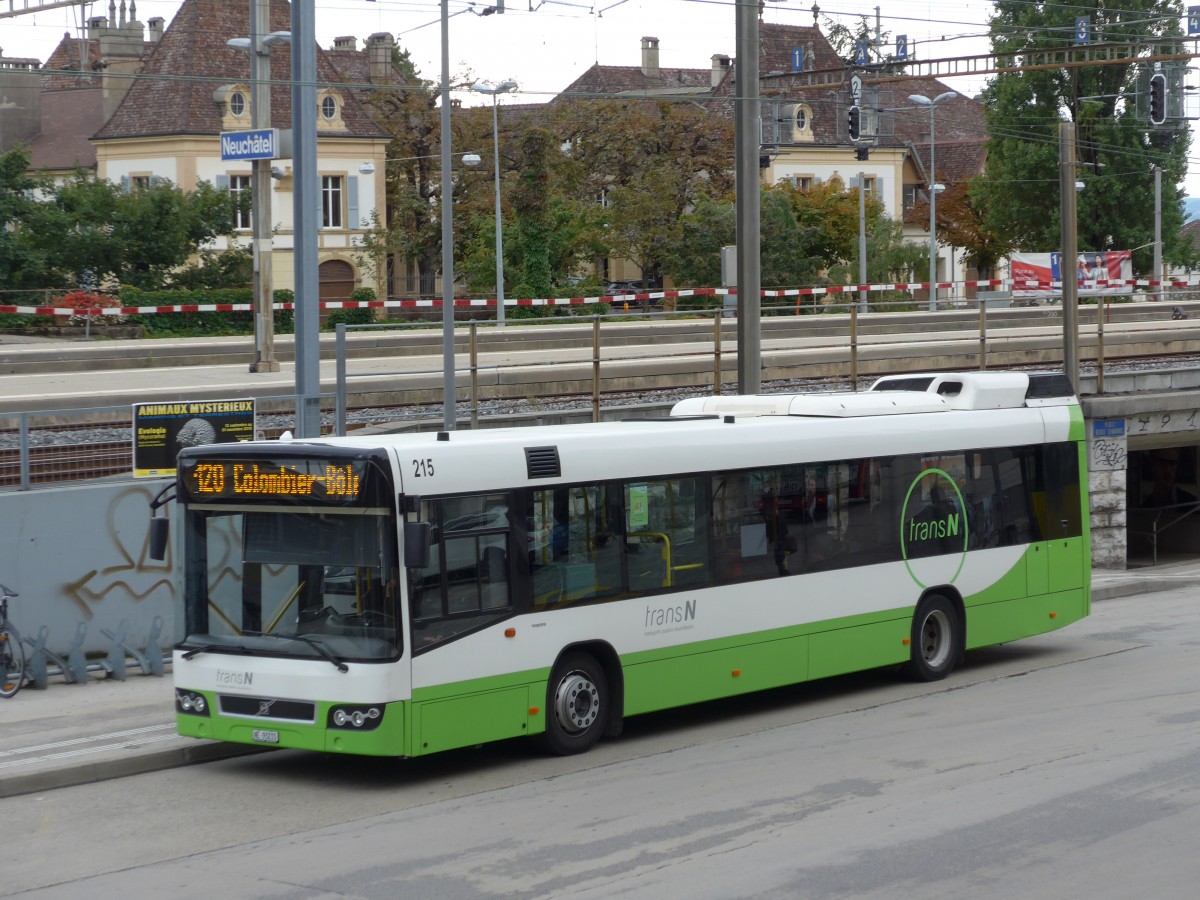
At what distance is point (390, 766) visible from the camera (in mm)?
11039

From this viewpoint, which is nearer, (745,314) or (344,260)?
(745,314)

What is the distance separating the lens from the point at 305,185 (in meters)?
14.6

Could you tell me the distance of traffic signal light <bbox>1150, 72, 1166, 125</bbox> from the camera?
27531 millimetres

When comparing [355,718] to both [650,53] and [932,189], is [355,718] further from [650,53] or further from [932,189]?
[650,53]

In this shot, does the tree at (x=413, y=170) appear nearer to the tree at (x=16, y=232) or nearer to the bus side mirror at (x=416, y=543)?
the tree at (x=16, y=232)

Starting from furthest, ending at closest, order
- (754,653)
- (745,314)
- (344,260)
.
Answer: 1. (344,260)
2. (745,314)
3. (754,653)

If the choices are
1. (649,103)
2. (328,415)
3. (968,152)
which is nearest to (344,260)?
(649,103)

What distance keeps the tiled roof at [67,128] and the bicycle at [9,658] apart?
65.9m

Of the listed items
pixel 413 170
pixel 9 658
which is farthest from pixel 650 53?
pixel 9 658

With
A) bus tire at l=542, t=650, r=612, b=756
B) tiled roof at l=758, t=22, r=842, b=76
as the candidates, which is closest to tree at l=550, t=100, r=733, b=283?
tiled roof at l=758, t=22, r=842, b=76

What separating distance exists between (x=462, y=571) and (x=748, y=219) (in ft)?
28.9

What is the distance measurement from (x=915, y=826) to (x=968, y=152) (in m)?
90.9

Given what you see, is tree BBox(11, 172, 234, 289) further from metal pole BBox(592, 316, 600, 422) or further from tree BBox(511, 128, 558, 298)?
metal pole BBox(592, 316, 600, 422)

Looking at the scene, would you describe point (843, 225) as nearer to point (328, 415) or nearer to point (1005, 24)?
point (1005, 24)
